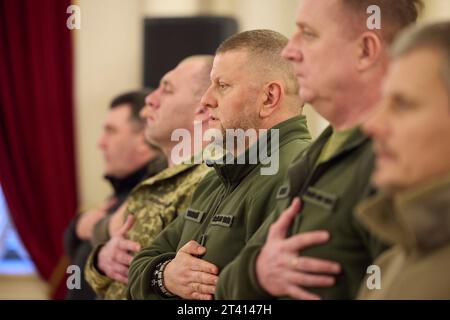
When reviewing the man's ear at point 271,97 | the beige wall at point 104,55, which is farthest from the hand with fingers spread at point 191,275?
the beige wall at point 104,55

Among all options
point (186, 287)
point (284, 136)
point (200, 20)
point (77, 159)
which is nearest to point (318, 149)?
point (284, 136)

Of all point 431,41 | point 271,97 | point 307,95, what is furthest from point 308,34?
point 271,97

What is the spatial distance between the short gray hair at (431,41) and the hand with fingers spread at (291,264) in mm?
380

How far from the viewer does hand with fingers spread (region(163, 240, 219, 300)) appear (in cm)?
225

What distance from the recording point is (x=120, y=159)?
470 cm

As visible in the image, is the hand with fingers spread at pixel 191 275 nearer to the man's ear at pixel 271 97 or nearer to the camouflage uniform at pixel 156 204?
the man's ear at pixel 271 97

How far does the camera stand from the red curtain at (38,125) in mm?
6379

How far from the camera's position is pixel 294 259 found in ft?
5.74

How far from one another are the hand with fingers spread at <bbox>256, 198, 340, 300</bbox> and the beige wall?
4.35 m

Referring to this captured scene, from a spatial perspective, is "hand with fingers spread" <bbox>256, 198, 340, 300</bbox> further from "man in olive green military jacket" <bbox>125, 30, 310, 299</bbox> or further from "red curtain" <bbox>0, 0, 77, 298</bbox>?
"red curtain" <bbox>0, 0, 77, 298</bbox>

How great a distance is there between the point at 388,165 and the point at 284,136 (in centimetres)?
81

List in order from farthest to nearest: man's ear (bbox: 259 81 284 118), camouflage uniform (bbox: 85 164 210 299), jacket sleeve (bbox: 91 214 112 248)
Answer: jacket sleeve (bbox: 91 214 112 248) < camouflage uniform (bbox: 85 164 210 299) < man's ear (bbox: 259 81 284 118)

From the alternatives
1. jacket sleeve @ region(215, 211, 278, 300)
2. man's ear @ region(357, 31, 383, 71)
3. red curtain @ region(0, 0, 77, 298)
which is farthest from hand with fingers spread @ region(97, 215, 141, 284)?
red curtain @ region(0, 0, 77, 298)
